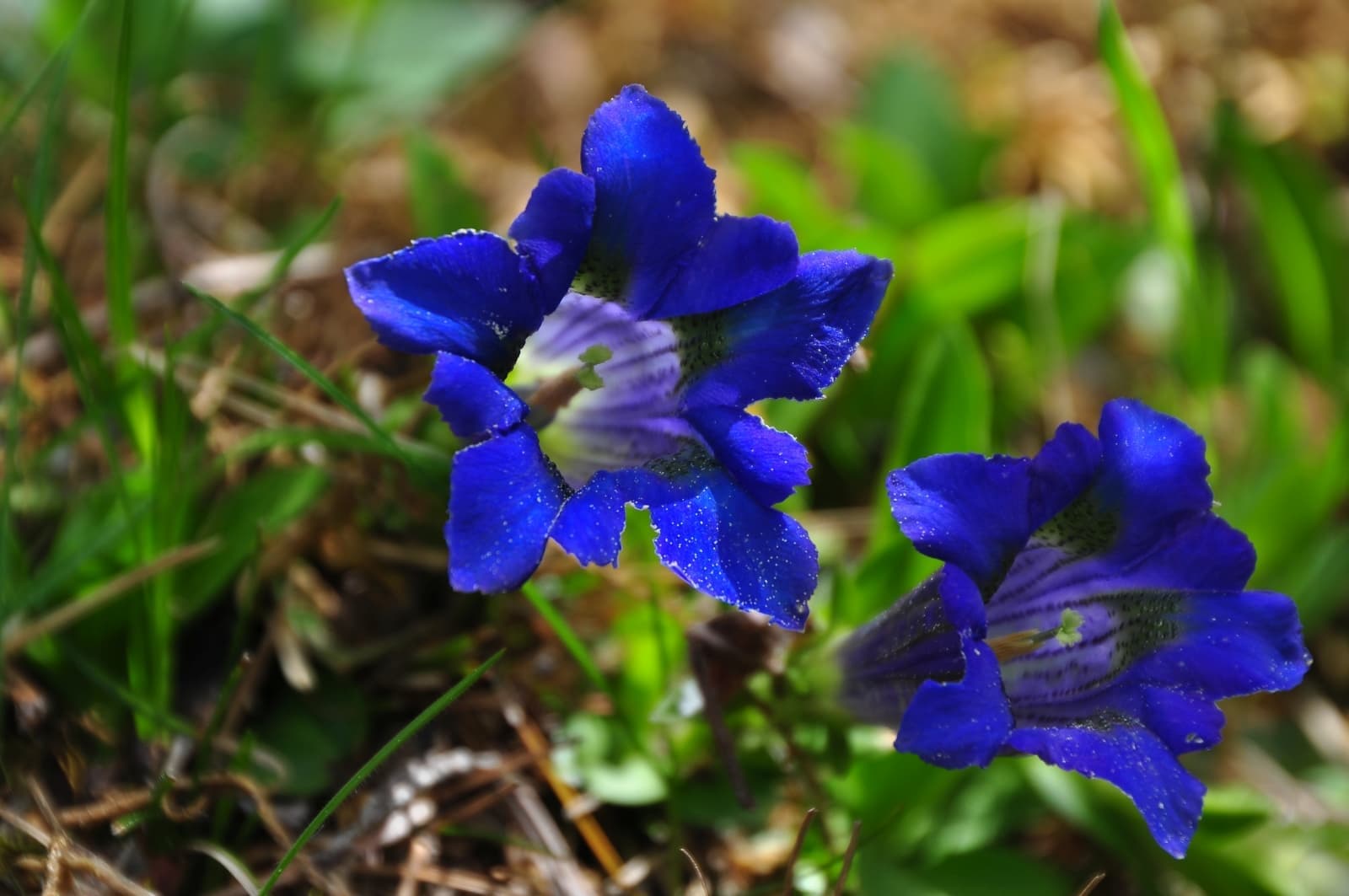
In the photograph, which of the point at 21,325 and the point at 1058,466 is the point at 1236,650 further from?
the point at 21,325

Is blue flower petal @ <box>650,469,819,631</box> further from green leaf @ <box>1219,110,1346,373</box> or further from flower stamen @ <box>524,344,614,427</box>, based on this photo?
green leaf @ <box>1219,110,1346,373</box>

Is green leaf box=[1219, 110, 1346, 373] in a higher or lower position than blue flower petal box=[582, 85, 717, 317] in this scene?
lower

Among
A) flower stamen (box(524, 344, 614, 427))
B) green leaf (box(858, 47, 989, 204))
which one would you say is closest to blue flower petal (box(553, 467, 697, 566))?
flower stamen (box(524, 344, 614, 427))

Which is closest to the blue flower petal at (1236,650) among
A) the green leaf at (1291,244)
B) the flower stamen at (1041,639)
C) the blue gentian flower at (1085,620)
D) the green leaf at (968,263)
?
the blue gentian flower at (1085,620)

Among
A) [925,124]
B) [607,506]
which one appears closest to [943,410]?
→ [607,506]

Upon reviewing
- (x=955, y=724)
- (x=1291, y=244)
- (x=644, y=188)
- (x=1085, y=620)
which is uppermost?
(x=644, y=188)

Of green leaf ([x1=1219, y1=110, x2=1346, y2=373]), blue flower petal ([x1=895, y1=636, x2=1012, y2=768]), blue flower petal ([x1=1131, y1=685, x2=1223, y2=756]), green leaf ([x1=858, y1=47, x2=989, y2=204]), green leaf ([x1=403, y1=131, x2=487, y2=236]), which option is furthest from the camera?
green leaf ([x1=858, y1=47, x2=989, y2=204])

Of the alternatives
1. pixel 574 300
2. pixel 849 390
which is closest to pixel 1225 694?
pixel 574 300
